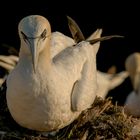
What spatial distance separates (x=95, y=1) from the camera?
438 inches

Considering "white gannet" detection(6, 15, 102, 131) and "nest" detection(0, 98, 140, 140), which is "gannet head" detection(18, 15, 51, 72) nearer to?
"white gannet" detection(6, 15, 102, 131)

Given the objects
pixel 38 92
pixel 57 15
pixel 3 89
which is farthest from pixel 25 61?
pixel 57 15

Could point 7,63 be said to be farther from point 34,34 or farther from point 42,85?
point 34,34

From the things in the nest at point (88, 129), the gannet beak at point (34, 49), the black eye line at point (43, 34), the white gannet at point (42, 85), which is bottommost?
the nest at point (88, 129)

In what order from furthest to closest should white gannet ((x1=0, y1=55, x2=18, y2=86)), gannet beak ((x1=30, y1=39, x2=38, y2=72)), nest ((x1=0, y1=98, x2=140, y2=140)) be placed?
white gannet ((x1=0, y1=55, x2=18, y2=86)) < nest ((x1=0, y1=98, x2=140, y2=140)) < gannet beak ((x1=30, y1=39, x2=38, y2=72))

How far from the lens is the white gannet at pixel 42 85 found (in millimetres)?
4488

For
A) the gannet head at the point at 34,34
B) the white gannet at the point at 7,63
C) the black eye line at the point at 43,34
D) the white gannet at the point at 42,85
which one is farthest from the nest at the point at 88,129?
the white gannet at the point at 7,63

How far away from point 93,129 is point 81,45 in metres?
0.66

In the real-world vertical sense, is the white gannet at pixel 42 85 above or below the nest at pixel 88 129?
above

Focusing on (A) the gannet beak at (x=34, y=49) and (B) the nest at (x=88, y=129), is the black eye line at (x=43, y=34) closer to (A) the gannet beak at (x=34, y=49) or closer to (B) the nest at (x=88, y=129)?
(A) the gannet beak at (x=34, y=49)

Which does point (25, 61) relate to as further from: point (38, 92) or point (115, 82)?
point (115, 82)

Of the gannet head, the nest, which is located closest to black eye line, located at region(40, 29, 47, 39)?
the gannet head

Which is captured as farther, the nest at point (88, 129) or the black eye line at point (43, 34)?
the nest at point (88, 129)

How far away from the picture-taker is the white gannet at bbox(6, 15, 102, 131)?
449 cm
